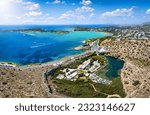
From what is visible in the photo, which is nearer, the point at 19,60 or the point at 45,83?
the point at 45,83

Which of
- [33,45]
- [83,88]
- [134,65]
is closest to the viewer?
[83,88]

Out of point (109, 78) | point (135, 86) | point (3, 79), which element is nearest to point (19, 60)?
point (3, 79)

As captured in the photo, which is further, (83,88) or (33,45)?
(33,45)

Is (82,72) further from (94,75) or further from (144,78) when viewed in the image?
(144,78)

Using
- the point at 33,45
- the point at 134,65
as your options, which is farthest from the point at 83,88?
the point at 134,65

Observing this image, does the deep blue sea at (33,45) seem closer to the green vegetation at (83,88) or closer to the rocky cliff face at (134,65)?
the green vegetation at (83,88)

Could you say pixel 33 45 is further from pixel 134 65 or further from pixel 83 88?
pixel 134 65

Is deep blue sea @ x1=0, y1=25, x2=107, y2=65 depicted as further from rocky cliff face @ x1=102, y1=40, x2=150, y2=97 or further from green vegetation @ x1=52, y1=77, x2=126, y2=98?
rocky cliff face @ x1=102, y1=40, x2=150, y2=97
